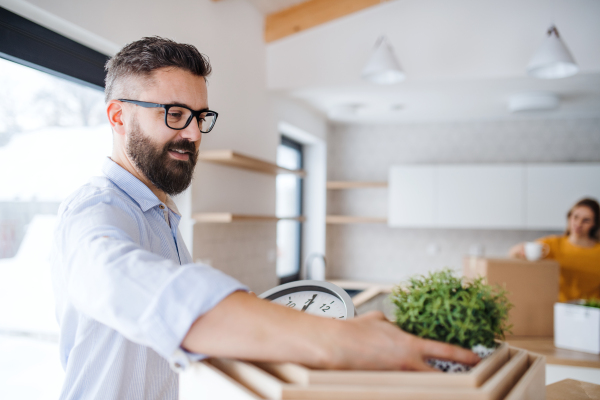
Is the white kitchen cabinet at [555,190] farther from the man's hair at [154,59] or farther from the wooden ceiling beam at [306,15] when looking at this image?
the man's hair at [154,59]

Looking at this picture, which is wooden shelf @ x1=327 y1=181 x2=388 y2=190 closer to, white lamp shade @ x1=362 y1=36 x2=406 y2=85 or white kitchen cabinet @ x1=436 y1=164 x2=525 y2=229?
white kitchen cabinet @ x1=436 y1=164 x2=525 y2=229

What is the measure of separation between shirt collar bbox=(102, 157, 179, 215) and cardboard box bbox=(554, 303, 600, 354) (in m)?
2.02

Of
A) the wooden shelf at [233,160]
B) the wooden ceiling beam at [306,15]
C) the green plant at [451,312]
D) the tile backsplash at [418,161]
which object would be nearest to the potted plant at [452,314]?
the green plant at [451,312]

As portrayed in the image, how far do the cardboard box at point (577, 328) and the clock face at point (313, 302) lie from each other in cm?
182

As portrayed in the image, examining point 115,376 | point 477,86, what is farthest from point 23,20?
point 477,86

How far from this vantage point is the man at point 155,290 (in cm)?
43

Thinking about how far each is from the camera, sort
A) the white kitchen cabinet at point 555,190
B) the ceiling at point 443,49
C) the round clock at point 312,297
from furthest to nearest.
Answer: the white kitchen cabinet at point 555,190 → the ceiling at point 443,49 → the round clock at point 312,297

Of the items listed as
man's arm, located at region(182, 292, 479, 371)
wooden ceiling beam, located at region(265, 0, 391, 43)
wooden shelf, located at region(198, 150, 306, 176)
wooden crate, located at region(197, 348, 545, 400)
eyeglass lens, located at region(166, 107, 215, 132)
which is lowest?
wooden crate, located at region(197, 348, 545, 400)

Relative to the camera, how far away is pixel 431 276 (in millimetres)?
529

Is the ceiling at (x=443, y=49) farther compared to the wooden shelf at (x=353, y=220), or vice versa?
the wooden shelf at (x=353, y=220)

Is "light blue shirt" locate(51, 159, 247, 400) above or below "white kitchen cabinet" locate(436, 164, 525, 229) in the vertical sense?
below

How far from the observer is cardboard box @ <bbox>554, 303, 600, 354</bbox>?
202cm

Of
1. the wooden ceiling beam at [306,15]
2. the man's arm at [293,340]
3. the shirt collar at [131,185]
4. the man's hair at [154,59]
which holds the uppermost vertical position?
the wooden ceiling beam at [306,15]

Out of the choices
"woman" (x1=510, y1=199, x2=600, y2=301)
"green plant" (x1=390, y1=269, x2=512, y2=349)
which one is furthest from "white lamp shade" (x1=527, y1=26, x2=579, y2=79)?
"green plant" (x1=390, y1=269, x2=512, y2=349)
